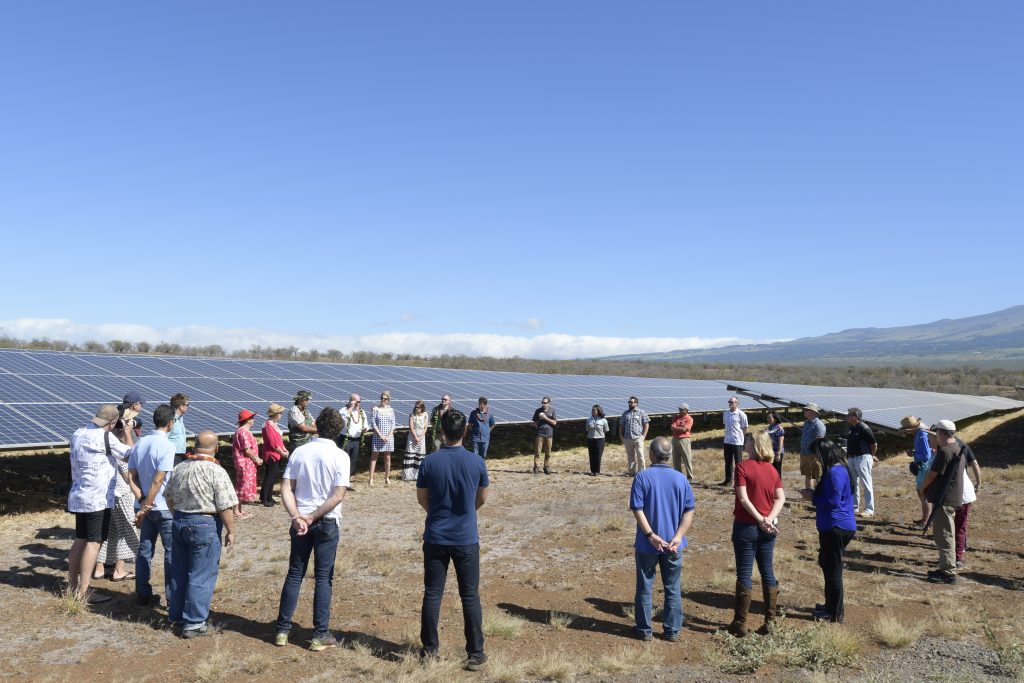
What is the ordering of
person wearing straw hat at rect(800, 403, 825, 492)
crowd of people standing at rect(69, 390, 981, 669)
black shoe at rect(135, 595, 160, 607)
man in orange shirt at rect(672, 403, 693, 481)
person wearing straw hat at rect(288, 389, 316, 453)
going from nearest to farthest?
crowd of people standing at rect(69, 390, 981, 669) < black shoe at rect(135, 595, 160, 607) < person wearing straw hat at rect(288, 389, 316, 453) < person wearing straw hat at rect(800, 403, 825, 492) < man in orange shirt at rect(672, 403, 693, 481)

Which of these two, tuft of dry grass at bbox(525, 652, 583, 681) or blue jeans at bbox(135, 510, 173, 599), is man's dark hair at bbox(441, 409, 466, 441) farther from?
blue jeans at bbox(135, 510, 173, 599)

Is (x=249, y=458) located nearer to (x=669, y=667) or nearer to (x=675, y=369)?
(x=669, y=667)

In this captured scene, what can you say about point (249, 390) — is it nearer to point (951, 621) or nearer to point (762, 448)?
point (762, 448)

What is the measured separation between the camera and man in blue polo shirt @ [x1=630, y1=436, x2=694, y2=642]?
22.8 ft

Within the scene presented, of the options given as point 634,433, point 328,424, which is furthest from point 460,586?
point 634,433

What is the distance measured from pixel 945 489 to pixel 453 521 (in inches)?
271

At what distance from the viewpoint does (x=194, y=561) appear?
687 centimetres

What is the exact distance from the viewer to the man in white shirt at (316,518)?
6.65 m

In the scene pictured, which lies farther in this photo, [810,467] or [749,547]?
[810,467]

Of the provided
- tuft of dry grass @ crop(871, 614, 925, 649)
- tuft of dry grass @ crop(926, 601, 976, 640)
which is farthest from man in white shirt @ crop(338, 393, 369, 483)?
tuft of dry grass @ crop(926, 601, 976, 640)

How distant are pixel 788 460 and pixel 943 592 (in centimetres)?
1304

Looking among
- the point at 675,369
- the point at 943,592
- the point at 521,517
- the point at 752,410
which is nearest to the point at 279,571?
the point at 521,517

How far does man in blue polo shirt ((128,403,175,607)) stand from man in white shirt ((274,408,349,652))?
1.54m

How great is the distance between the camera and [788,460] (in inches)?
854
